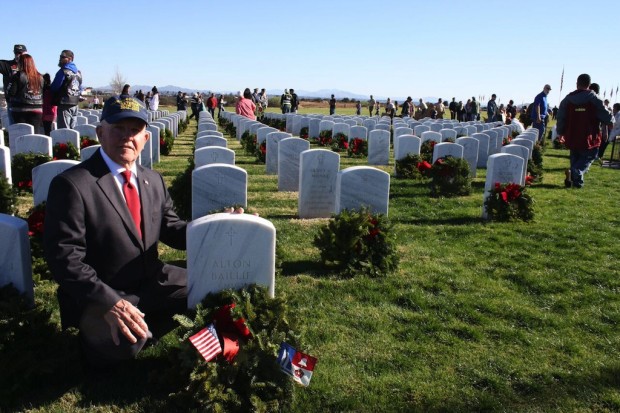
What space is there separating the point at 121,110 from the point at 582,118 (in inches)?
402

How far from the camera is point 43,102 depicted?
12.2m

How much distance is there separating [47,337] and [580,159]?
11.3 meters

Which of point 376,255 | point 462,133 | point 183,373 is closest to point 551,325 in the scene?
point 376,255

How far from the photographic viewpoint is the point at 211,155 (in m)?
8.40

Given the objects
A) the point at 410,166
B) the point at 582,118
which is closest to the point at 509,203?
the point at 582,118

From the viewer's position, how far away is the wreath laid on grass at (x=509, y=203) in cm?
869

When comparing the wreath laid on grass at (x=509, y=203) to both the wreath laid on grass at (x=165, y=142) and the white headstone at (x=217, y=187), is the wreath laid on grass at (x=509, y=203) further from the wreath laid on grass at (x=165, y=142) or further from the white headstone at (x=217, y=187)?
the wreath laid on grass at (x=165, y=142)

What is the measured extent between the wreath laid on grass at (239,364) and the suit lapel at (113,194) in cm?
73

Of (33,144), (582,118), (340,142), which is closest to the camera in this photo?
(33,144)

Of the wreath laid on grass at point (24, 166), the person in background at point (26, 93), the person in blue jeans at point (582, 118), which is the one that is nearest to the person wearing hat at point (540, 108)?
the person in blue jeans at point (582, 118)

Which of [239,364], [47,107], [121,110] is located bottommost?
[239,364]

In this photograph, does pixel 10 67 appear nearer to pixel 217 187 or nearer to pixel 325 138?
pixel 217 187

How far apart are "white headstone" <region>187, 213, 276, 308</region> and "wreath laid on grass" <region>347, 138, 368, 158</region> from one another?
43.3ft

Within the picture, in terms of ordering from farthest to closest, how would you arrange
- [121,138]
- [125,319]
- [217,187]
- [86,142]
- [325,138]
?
[325,138] < [86,142] < [217,187] < [121,138] < [125,319]
